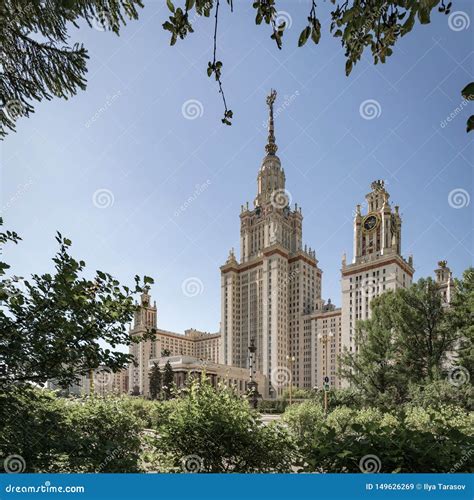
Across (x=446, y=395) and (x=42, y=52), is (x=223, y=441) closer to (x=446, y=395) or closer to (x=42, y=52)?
(x=42, y=52)

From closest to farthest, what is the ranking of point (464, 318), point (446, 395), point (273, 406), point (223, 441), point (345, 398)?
point (223, 441) < point (446, 395) < point (464, 318) < point (345, 398) < point (273, 406)

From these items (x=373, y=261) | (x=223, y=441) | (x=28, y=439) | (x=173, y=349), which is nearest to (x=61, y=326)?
(x=28, y=439)

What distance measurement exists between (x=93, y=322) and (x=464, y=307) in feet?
72.3

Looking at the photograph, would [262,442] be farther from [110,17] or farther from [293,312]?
[293,312]

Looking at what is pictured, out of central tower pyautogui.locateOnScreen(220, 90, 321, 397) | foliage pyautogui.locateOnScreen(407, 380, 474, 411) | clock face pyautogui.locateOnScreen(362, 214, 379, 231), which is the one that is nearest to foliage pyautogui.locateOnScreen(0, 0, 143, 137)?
foliage pyautogui.locateOnScreen(407, 380, 474, 411)

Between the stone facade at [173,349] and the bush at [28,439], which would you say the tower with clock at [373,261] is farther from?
the bush at [28,439]

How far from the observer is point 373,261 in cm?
8244

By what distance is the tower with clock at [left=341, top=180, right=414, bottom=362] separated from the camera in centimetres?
8094

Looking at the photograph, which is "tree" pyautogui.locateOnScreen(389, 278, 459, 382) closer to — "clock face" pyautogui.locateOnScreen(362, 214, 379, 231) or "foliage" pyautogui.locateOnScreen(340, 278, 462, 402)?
"foliage" pyautogui.locateOnScreen(340, 278, 462, 402)

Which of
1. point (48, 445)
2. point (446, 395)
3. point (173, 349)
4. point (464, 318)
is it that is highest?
point (464, 318)

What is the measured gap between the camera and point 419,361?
22.5 meters

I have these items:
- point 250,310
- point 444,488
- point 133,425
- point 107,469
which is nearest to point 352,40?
point 444,488

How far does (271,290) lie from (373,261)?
28402 millimetres

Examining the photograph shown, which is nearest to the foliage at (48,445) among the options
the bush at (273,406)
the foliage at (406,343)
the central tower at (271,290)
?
the foliage at (406,343)
